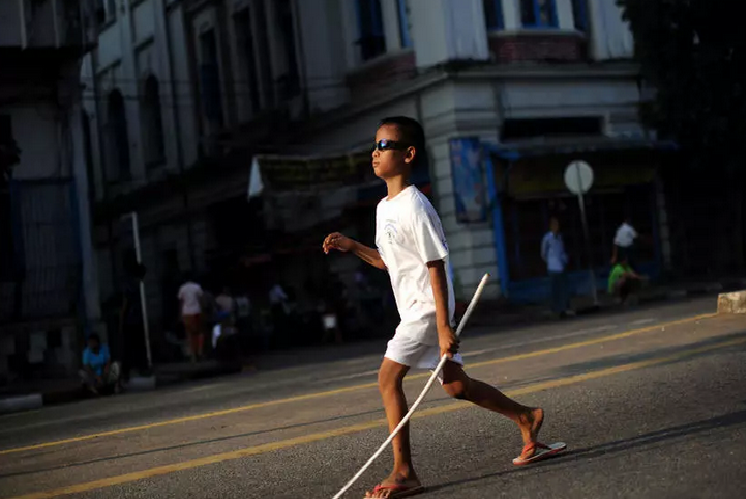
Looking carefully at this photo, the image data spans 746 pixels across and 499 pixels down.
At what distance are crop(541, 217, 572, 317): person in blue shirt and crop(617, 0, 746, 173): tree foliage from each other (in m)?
6.72

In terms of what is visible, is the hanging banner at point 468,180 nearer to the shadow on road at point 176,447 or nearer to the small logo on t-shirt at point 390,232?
the shadow on road at point 176,447

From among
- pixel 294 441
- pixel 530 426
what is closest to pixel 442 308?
pixel 530 426

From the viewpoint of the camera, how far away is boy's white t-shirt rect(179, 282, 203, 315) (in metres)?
20.8

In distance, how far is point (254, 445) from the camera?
7688 mm

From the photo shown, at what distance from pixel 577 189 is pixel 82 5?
983 cm

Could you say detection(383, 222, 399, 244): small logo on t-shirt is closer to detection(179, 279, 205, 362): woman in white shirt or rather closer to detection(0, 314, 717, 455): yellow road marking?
detection(0, 314, 717, 455): yellow road marking

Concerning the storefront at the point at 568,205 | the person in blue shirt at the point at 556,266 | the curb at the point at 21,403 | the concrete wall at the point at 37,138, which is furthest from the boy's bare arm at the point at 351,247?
the storefront at the point at 568,205

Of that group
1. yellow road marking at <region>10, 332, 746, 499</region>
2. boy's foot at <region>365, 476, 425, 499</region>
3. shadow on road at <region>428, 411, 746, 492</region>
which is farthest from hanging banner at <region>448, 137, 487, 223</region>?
boy's foot at <region>365, 476, 425, 499</region>

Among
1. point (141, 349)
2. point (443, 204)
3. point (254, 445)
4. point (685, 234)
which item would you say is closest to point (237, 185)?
point (443, 204)

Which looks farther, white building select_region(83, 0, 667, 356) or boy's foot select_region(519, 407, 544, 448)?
white building select_region(83, 0, 667, 356)

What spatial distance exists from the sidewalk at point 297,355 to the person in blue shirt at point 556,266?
47 cm

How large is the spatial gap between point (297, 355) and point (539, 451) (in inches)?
624

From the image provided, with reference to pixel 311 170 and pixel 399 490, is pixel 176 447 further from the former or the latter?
pixel 311 170

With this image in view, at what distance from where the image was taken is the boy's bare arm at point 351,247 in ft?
18.8
